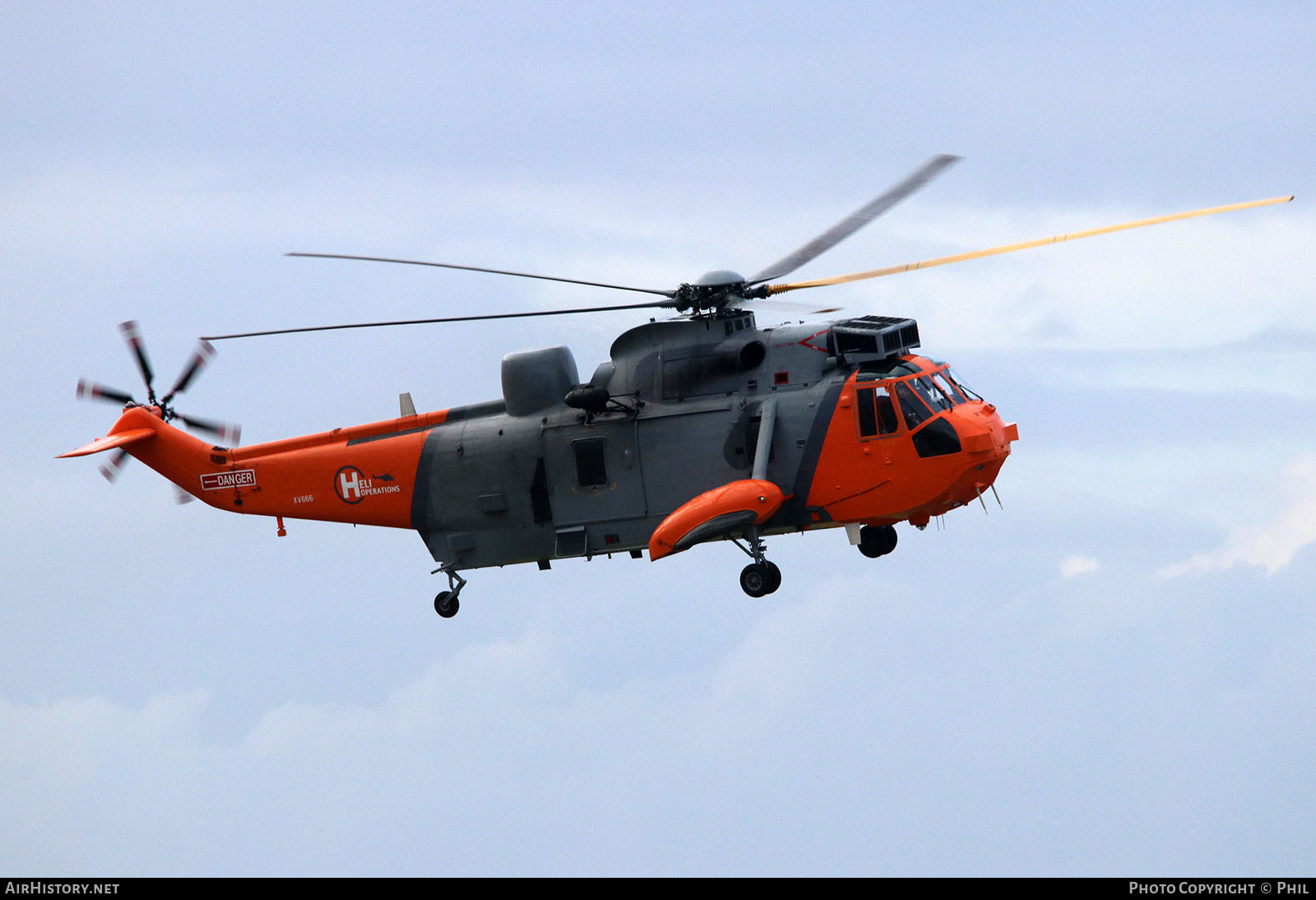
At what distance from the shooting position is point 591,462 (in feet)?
93.6

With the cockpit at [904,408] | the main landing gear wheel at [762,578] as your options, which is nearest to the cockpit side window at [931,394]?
the cockpit at [904,408]

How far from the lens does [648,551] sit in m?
27.6

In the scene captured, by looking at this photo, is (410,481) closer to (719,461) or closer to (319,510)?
(319,510)

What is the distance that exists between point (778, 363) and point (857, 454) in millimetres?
2058

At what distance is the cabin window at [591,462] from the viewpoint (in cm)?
2845

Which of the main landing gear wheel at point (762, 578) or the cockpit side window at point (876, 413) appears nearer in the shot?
the cockpit side window at point (876, 413)

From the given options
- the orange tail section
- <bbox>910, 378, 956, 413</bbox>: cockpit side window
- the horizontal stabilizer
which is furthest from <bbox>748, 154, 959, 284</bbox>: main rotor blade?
the horizontal stabilizer

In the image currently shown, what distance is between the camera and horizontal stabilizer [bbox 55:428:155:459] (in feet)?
104

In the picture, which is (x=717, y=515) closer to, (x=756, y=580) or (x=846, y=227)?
(x=756, y=580)

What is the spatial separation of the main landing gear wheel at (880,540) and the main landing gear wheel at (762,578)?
2423mm

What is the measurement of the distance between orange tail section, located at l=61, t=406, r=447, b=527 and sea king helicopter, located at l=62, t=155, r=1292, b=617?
0.16ft

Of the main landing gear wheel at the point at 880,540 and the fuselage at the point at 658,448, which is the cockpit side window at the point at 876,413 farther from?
the main landing gear wheel at the point at 880,540

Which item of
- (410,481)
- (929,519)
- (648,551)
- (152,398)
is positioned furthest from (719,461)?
(152,398)

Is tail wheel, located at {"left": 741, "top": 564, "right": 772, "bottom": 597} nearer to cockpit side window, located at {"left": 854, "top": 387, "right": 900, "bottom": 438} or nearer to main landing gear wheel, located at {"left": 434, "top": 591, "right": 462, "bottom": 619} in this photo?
cockpit side window, located at {"left": 854, "top": 387, "right": 900, "bottom": 438}
